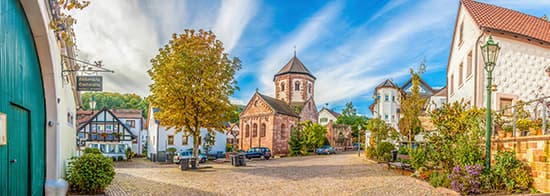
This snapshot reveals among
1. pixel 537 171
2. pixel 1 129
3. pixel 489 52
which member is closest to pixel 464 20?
pixel 489 52

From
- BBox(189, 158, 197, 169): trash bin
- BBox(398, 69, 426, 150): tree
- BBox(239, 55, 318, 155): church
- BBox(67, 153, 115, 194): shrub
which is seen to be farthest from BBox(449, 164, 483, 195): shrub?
BBox(239, 55, 318, 155): church

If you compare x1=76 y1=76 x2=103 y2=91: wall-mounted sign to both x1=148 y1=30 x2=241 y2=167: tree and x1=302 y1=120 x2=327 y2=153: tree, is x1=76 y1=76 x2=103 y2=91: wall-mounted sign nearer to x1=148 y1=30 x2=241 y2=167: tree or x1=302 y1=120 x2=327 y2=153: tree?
x1=148 y1=30 x2=241 y2=167: tree

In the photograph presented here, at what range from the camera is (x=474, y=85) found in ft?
52.2

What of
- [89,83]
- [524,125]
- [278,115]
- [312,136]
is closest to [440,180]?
[524,125]

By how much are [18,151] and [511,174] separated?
1038 centimetres

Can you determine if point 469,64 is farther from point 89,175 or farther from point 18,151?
point 18,151

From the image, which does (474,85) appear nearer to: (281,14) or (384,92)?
(281,14)

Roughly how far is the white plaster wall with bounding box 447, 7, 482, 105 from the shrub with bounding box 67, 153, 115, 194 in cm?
1487

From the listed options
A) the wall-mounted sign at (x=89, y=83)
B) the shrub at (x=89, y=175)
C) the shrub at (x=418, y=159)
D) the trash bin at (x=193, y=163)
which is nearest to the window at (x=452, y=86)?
the shrub at (x=418, y=159)

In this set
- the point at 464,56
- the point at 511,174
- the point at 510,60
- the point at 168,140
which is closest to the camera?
the point at 511,174

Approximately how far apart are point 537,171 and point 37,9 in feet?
35.0

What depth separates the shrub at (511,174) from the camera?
8.61 m

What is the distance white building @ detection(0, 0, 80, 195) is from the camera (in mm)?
5004

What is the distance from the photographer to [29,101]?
Result: 635 centimetres
